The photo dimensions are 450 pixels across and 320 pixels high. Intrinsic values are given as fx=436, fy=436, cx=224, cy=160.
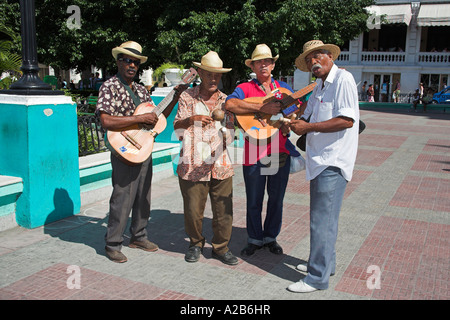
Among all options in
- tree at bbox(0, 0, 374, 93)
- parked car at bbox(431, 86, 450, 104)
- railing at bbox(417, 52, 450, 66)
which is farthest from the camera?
railing at bbox(417, 52, 450, 66)

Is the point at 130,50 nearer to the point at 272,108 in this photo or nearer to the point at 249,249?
the point at 272,108

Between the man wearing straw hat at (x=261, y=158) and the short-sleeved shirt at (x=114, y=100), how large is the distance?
3.20 ft

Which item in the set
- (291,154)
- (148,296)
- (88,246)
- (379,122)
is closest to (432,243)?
(291,154)

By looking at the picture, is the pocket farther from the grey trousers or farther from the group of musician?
the grey trousers

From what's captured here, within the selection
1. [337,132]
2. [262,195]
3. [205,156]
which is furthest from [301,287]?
[205,156]

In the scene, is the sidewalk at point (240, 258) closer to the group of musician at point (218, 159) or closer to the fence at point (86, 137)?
the group of musician at point (218, 159)

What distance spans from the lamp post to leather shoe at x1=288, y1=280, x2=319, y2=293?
11.5ft

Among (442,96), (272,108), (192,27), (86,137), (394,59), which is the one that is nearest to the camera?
(272,108)

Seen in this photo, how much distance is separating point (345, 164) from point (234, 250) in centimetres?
163

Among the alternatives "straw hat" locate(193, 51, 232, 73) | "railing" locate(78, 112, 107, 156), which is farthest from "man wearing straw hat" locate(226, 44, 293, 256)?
"railing" locate(78, 112, 107, 156)

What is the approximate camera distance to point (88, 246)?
4547 millimetres

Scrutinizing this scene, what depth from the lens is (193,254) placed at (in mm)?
4227

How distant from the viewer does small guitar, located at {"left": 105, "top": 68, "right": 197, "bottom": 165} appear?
405cm

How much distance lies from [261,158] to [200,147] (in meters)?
0.60
